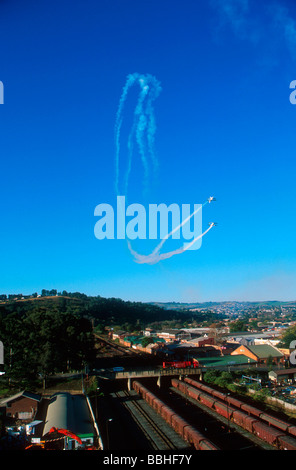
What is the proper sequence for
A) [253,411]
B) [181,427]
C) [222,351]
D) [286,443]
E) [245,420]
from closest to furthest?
[286,443], [181,427], [245,420], [253,411], [222,351]

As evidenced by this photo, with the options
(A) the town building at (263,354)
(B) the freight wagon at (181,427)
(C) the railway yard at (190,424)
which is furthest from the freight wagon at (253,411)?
(A) the town building at (263,354)

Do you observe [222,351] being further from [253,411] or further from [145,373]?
[253,411]

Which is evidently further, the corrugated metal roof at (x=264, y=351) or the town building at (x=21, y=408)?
the corrugated metal roof at (x=264, y=351)

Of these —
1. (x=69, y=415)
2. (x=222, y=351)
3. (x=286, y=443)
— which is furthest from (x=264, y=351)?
(x=69, y=415)

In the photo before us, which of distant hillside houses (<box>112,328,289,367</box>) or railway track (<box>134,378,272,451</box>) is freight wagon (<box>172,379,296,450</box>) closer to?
railway track (<box>134,378,272,451</box>)

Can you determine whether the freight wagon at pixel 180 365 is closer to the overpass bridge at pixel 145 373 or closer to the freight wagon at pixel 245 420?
the overpass bridge at pixel 145 373

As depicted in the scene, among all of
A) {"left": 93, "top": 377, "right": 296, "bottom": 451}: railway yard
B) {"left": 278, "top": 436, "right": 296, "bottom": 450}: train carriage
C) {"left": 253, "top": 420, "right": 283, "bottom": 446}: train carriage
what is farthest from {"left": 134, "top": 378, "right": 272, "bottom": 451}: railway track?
{"left": 278, "top": 436, "right": 296, "bottom": 450}: train carriage

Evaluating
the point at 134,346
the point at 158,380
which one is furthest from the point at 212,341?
Result: the point at 158,380
